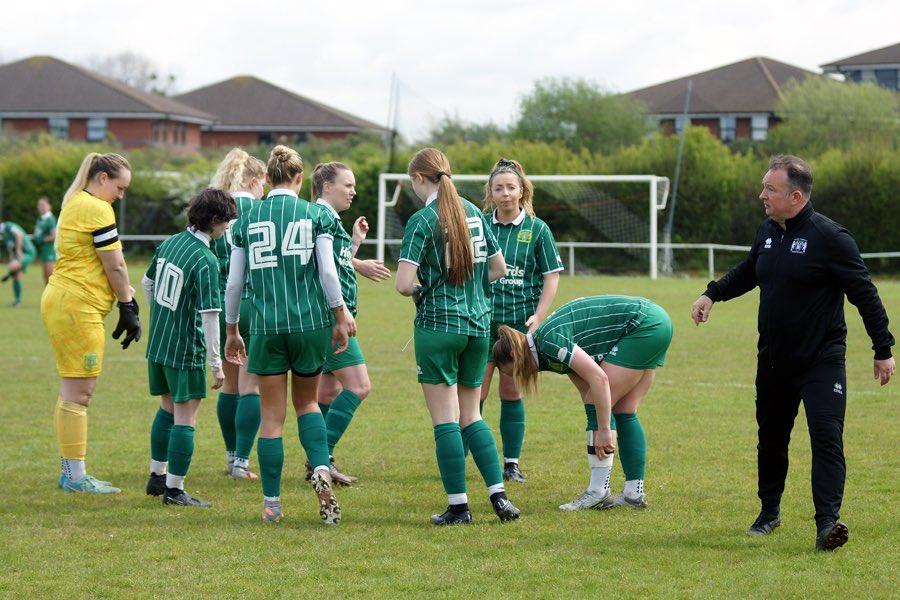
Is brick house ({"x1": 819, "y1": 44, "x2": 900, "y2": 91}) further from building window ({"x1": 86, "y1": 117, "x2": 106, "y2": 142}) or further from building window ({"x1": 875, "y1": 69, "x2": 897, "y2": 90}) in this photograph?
building window ({"x1": 86, "y1": 117, "x2": 106, "y2": 142})

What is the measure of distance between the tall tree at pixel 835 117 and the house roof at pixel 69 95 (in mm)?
34543

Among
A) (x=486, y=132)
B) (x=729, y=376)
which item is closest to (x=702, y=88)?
(x=486, y=132)

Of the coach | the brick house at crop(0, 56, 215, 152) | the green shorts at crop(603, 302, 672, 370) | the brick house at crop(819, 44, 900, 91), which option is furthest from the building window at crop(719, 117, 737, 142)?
the coach

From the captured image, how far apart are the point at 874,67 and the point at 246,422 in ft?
182

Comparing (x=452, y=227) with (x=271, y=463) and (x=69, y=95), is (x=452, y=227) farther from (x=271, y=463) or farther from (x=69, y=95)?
(x=69, y=95)

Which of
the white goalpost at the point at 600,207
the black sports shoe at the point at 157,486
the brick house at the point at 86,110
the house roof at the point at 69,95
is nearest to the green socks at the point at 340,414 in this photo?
the black sports shoe at the point at 157,486

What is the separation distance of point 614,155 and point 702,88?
954 inches

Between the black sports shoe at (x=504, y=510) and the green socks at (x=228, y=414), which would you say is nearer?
the black sports shoe at (x=504, y=510)

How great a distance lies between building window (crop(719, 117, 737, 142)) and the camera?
187ft

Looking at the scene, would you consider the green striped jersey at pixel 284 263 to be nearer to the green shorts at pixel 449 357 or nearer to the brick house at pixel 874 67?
the green shorts at pixel 449 357

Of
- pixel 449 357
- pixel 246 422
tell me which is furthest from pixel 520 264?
pixel 246 422

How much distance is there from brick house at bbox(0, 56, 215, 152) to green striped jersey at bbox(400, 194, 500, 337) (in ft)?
192

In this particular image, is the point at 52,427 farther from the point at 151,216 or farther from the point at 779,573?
the point at 151,216

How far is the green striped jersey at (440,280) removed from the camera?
588 cm
